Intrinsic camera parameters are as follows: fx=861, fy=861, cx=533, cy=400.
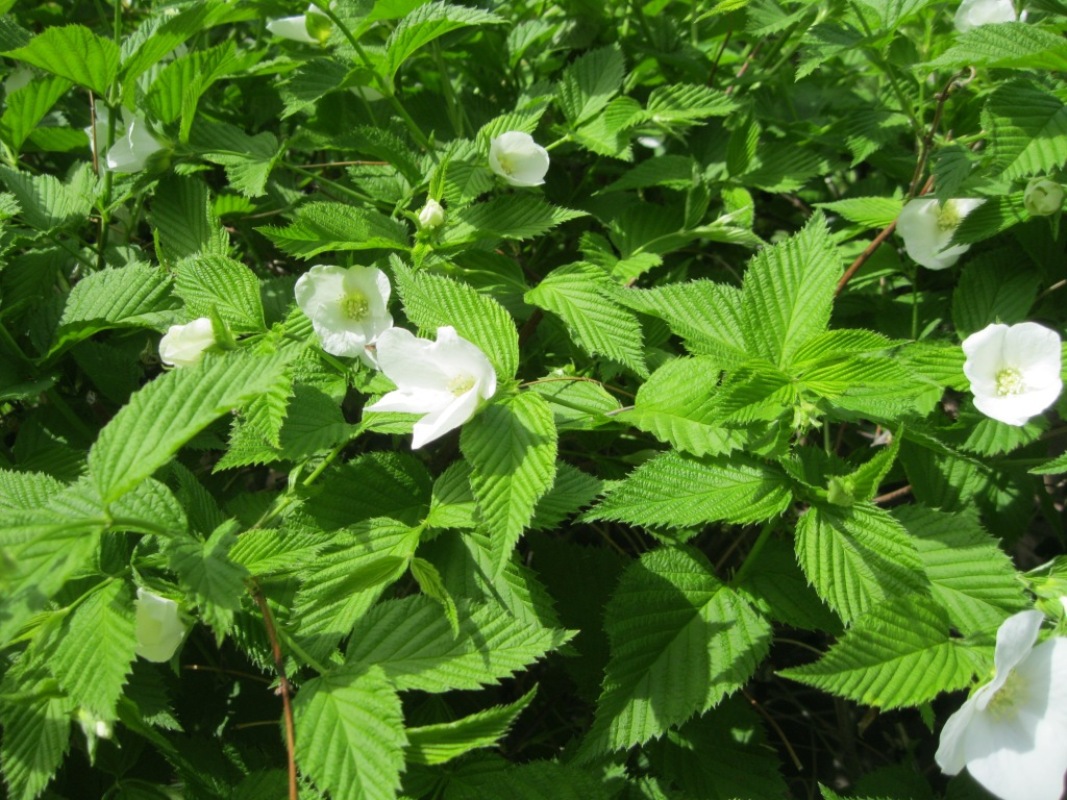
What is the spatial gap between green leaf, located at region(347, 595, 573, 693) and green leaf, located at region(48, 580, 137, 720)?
0.89ft

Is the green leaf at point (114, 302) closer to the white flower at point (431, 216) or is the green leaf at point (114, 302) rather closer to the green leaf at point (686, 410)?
the white flower at point (431, 216)

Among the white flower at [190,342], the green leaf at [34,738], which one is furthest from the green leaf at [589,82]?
the green leaf at [34,738]

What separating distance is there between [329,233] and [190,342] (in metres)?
0.29

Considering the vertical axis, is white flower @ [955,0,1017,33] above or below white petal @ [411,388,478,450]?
above

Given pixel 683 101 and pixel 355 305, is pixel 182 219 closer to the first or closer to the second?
pixel 355 305

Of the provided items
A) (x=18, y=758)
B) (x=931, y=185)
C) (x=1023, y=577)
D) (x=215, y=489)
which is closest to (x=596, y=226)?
(x=931, y=185)

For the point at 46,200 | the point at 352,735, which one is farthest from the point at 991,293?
the point at 46,200

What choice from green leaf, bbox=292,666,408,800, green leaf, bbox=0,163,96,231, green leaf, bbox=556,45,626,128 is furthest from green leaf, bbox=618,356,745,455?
A: green leaf, bbox=0,163,96,231

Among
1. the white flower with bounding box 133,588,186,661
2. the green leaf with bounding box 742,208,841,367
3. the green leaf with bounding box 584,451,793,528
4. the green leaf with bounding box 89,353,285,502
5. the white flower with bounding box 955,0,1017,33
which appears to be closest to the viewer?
the green leaf with bounding box 89,353,285,502

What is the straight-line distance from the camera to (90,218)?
176 centimetres

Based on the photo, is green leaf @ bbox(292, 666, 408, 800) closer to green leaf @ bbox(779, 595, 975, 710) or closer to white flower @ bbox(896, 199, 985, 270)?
green leaf @ bbox(779, 595, 975, 710)

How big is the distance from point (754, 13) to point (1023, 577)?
125 cm

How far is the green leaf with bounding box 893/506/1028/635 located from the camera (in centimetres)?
120

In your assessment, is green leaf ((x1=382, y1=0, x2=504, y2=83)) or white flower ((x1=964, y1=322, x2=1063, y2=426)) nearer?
white flower ((x1=964, y1=322, x2=1063, y2=426))
